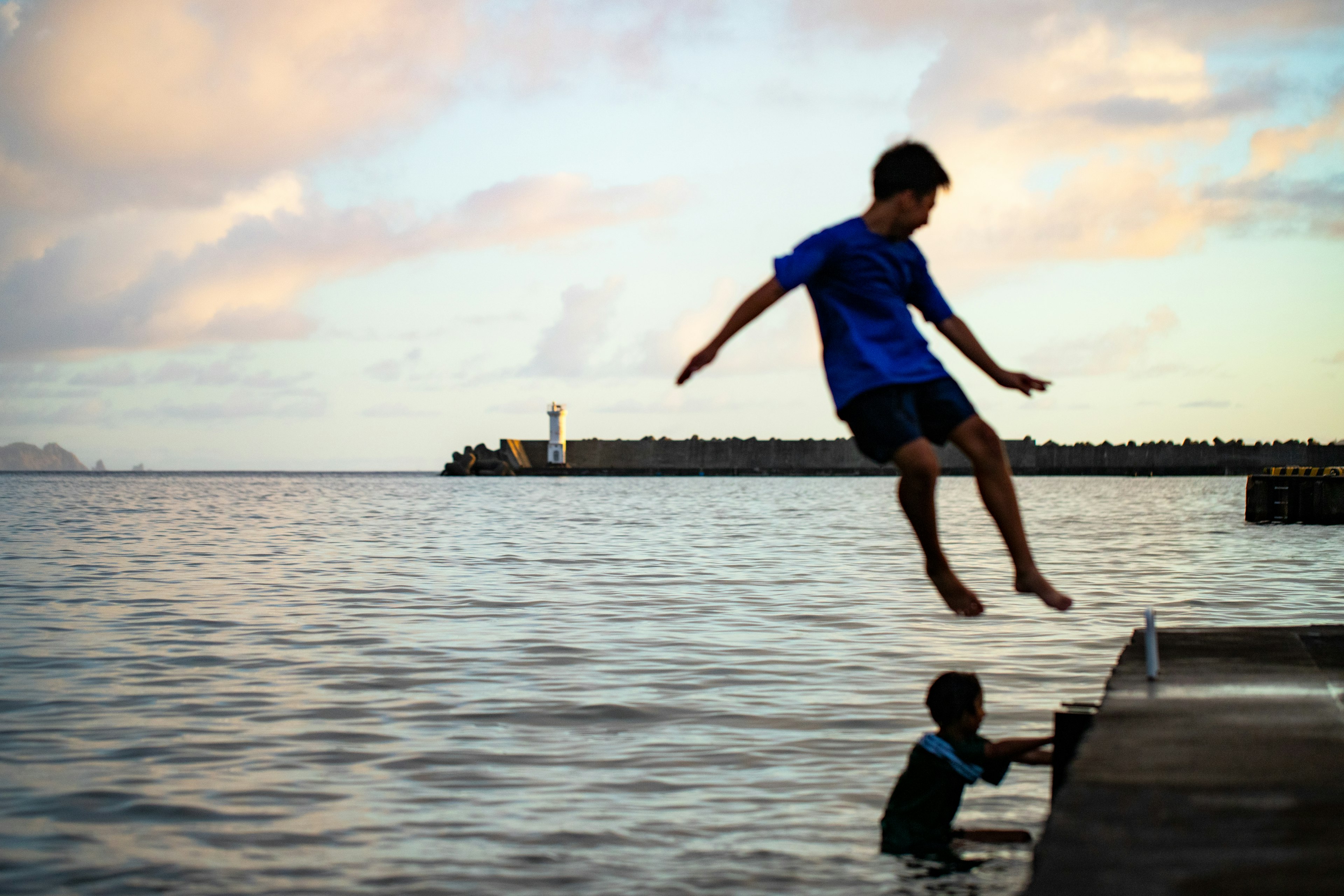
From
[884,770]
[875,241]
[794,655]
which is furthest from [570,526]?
[875,241]

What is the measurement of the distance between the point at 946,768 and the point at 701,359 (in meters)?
2.21

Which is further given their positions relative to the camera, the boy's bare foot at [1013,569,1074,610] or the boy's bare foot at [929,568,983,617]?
the boy's bare foot at [929,568,983,617]

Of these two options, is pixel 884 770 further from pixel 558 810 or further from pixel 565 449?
pixel 565 449

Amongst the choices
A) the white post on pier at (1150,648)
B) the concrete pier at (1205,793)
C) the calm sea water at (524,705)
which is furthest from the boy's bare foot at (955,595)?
the calm sea water at (524,705)

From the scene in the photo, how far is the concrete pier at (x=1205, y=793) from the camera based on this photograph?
297 centimetres

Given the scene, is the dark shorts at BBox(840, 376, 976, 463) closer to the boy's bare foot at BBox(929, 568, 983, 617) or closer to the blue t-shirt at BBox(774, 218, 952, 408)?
the blue t-shirt at BBox(774, 218, 952, 408)

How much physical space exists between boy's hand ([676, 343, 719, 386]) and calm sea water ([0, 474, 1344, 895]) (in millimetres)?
2092

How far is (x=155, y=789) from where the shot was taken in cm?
654

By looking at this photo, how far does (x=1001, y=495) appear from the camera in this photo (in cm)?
498

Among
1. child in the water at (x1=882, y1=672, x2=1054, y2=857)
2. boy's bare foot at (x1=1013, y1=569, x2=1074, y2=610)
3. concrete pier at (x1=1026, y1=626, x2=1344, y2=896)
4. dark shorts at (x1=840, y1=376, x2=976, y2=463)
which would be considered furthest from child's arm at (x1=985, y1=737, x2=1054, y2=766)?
dark shorts at (x1=840, y1=376, x2=976, y2=463)

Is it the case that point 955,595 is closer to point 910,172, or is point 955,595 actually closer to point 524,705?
point 910,172

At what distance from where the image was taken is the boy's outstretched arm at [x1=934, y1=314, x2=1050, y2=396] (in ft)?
16.9

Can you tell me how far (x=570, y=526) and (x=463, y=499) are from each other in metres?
26.4

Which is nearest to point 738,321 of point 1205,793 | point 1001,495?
point 1001,495
